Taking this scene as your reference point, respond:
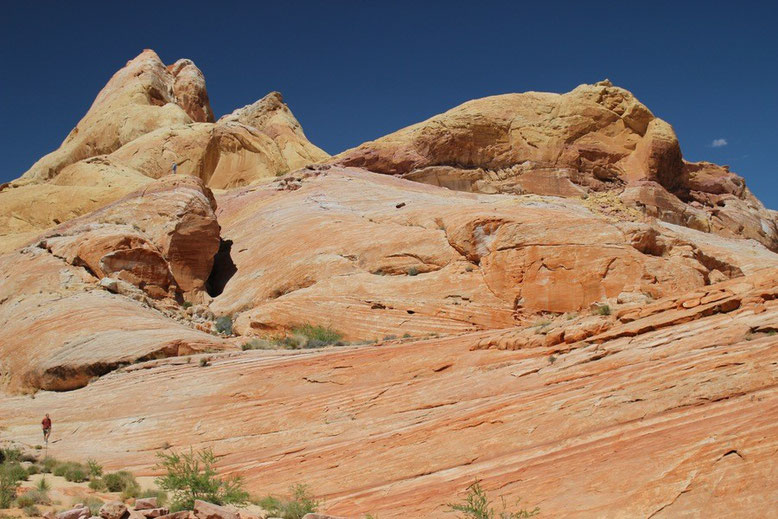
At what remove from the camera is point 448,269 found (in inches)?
913

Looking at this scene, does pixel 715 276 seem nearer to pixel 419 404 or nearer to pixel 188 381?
pixel 419 404

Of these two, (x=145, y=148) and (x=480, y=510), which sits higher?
(x=145, y=148)

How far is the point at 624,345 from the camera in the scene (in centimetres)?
1276

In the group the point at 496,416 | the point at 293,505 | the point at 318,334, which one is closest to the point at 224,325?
the point at 318,334

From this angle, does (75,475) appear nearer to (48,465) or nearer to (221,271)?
(48,465)

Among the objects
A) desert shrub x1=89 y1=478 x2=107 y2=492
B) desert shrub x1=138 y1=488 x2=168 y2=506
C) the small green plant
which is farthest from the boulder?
desert shrub x1=89 y1=478 x2=107 y2=492

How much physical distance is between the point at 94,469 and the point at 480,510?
6.76m

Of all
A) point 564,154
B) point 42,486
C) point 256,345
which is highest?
point 564,154

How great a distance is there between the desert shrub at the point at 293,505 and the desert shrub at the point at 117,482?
2.25 meters

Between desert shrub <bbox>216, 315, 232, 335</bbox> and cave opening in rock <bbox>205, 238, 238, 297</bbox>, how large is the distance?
3.76m

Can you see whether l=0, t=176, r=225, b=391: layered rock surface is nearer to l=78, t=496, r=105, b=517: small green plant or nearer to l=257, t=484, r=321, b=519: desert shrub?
l=78, t=496, r=105, b=517: small green plant

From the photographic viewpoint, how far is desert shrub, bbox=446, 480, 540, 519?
30.6ft

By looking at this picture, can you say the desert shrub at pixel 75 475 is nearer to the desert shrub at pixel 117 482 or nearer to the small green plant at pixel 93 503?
the desert shrub at pixel 117 482

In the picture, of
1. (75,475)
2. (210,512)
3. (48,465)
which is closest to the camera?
(210,512)
